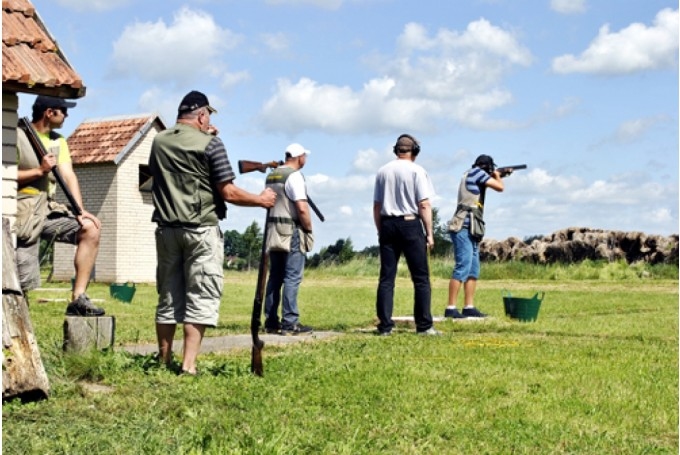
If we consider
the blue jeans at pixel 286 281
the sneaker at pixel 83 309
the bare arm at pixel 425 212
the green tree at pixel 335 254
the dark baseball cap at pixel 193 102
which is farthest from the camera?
the green tree at pixel 335 254

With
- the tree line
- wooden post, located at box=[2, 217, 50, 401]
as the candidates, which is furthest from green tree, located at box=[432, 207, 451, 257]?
wooden post, located at box=[2, 217, 50, 401]

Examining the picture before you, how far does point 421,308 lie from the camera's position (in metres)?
11.8

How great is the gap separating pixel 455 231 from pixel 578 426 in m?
7.60

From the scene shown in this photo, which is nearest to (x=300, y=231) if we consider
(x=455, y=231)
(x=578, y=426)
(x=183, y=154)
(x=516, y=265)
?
(x=455, y=231)

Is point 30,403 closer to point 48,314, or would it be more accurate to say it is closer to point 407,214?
point 407,214

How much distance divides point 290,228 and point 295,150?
3.08ft

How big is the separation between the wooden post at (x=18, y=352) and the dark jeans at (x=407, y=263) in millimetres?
5357

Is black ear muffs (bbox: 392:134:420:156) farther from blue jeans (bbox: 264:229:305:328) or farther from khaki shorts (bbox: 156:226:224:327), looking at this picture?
khaki shorts (bbox: 156:226:224:327)

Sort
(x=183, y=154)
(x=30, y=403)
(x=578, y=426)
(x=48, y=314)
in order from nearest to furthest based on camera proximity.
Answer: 1. (x=578, y=426)
2. (x=30, y=403)
3. (x=183, y=154)
4. (x=48, y=314)

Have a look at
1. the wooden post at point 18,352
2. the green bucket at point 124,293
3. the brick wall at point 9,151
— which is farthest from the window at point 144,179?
the wooden post at point 18,352

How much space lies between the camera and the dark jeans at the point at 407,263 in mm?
11703

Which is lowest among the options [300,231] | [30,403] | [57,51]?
[30,403]

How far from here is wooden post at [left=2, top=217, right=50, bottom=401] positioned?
668 centimetres

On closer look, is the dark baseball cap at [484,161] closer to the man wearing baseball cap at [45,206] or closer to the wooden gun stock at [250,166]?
the wooden gun stock at [250,166]
